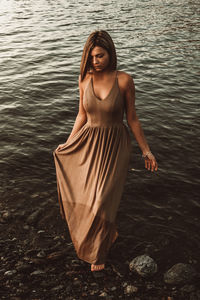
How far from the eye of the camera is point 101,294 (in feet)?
15.1

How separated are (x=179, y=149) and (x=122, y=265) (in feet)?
14.0

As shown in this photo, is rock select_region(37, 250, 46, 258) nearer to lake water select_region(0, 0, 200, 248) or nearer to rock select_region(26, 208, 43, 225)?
rock select_region(26, 208, 43, 225)

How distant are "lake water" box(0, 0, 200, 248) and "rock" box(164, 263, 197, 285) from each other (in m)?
0.97

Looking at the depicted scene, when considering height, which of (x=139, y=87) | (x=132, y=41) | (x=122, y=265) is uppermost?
(x=132, y=41)

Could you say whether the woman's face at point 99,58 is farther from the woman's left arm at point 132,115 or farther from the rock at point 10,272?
the rock at point 10,272

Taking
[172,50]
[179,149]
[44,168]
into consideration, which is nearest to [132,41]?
[172,50]

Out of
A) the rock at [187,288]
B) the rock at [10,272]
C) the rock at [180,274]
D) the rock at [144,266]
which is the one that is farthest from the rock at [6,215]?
the rock at [187,288]

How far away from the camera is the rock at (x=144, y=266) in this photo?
491 centimetres

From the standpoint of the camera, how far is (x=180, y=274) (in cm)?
486

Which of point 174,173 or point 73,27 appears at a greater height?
point 73,27

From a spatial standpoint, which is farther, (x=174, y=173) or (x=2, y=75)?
(x=2, y=75)

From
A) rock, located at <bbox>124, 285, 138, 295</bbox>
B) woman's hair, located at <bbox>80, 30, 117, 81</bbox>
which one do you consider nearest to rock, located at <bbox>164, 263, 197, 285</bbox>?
rock, located at <bbox>124, 285, 138, 295</bbox>

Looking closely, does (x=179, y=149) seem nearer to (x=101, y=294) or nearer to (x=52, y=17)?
(x=101, y=294)

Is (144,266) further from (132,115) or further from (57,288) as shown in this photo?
(132,115)
